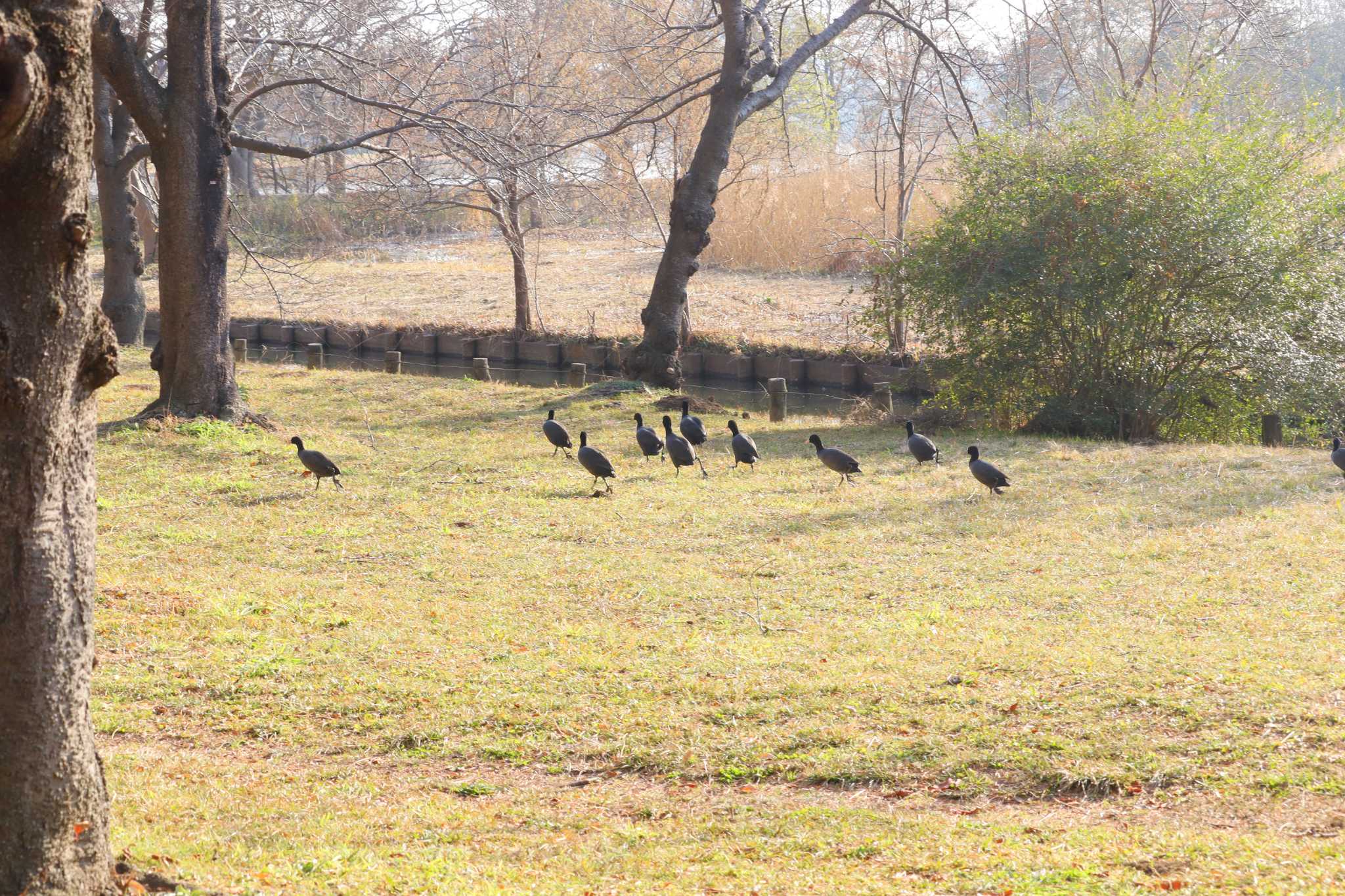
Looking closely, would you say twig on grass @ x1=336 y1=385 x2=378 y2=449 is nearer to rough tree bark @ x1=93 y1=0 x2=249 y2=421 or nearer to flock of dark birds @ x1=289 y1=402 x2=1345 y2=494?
flock of dark birds @ x1=289 y1=402 x2=1345 y2=494

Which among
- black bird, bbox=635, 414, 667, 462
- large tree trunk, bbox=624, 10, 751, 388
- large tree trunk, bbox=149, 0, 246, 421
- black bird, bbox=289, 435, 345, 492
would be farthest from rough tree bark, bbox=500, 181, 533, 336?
black bird, bbox=289, 435, 345, 492

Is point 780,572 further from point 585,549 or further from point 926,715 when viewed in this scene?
point 926,715

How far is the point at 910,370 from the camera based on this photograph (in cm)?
1694

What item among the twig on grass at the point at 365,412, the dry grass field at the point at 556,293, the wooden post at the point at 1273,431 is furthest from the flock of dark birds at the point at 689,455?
the dry grass field at the point at 556,293

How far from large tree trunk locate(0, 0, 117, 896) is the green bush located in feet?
40.2

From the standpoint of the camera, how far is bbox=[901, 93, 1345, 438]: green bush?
13938 millimetres

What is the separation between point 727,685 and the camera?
618 cm

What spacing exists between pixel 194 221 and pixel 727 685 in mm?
9261

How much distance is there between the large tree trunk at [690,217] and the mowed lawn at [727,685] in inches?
274

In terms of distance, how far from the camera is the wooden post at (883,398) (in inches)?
633

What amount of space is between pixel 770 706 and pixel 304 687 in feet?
7.89

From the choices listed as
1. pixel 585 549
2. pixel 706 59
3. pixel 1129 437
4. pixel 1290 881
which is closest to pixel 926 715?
pixel 1290 881

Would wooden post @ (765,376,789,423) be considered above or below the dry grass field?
below

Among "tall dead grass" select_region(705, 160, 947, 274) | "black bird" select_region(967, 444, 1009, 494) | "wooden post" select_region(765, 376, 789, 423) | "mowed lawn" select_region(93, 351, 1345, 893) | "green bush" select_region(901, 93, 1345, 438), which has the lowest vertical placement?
"mowed lawn" select_region(93, 351, 1345, 893)
